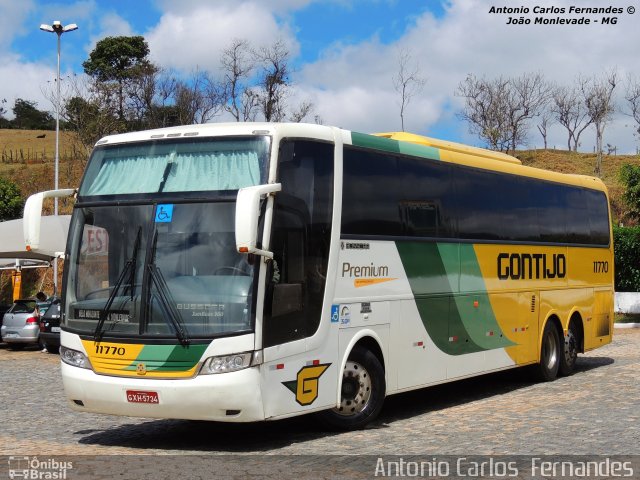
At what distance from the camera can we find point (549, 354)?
1609cm

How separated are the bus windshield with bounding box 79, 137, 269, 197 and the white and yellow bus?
0.6 inches

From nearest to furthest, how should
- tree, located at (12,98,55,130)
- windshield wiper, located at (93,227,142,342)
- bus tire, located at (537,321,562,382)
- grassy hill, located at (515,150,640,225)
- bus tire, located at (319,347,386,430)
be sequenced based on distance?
windshield wiper, located at (93,227,142,342) < bus tire, located at (319,347,386,430) < bus tire, located at (537,321,562,382) < grassy hill, located at (515,150,640,225) < tree, located at (12,98,55,130)

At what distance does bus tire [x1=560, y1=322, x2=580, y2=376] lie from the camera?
54.0ft

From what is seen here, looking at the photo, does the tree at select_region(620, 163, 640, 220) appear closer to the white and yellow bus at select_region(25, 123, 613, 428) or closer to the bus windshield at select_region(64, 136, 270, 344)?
the white and yellow bus at select_region(25, 123, 613, 428)

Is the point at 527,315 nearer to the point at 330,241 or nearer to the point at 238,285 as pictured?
the point at 330,241

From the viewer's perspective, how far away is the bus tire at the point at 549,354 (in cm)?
1576

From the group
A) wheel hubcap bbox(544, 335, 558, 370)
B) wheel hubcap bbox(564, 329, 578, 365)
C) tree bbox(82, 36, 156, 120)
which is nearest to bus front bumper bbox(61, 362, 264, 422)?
wheel hubcap bbox(544, 335, 558, 370)

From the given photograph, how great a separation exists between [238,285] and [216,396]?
1114mm

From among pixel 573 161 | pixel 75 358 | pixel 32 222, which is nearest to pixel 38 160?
pixel 573 161

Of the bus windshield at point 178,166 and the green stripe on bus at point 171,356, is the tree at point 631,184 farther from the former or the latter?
the green stripe on bus at point 171,356

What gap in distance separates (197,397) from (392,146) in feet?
14.4

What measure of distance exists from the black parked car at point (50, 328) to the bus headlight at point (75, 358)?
14856 millimetres

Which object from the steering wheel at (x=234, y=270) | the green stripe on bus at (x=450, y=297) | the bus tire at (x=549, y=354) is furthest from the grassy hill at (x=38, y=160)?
Answer: the steering wheel at (x=234, y=270)

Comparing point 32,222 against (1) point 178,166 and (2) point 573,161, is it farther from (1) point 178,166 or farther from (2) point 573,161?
(2) point 573,161
